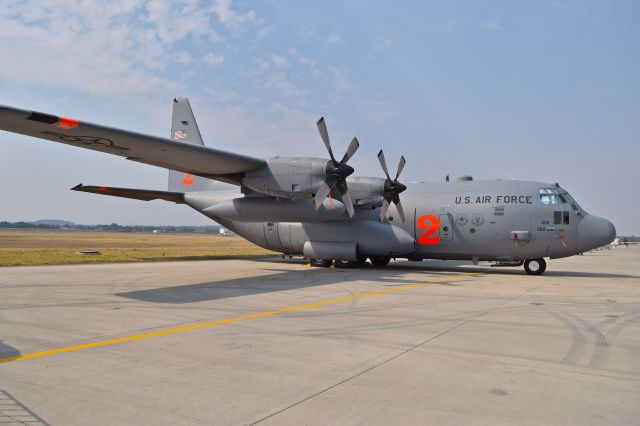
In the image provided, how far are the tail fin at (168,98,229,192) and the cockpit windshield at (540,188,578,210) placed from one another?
1723 centimetres

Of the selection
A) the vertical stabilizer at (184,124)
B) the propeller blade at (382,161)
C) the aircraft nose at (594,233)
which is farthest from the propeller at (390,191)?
the vertical stabilizer at (184,124)

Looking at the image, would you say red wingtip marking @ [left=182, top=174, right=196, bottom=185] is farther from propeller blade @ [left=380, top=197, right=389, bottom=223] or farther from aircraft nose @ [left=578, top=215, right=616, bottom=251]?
aircraft nose @ [left=578, top=215, right=616, bottom=251]

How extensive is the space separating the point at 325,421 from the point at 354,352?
259 cm

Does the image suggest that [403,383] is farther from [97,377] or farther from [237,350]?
[97,377]

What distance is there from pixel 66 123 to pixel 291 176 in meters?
8.10

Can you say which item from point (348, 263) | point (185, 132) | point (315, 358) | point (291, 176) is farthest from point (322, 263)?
point (315, 358)

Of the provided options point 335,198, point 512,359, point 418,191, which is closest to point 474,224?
point 418,191

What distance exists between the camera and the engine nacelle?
1762 centimetres

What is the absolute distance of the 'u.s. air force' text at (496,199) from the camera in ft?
66.1

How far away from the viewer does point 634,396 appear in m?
5.05

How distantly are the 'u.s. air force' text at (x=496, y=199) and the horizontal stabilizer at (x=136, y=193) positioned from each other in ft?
49.3

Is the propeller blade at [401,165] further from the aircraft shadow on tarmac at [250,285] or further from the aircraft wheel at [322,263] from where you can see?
the aircraft wheel at [322,263]

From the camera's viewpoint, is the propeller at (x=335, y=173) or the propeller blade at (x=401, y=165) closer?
the propeller at (x=335, y=173)

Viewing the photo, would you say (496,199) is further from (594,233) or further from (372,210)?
(372,210)
